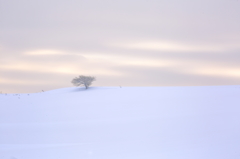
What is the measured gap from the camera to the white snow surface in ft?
28.9

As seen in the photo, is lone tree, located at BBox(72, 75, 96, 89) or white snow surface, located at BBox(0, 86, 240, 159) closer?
white snow surface, located at BBox(0, 86, 240, 159)

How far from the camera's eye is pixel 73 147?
30.9 feet

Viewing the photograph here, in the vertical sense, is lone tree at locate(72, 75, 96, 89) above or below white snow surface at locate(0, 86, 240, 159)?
above

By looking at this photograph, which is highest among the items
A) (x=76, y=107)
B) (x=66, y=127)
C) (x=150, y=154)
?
(x=76, y=107)

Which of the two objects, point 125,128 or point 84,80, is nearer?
point 125,128

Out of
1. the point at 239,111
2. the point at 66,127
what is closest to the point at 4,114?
the point at 66,127

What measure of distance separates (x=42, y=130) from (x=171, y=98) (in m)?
9.05

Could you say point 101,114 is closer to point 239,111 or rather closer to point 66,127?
point 66,127

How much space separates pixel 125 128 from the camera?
37.8ft

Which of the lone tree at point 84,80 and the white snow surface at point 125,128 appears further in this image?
the lone tree at point 84,80

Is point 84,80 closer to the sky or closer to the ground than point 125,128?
closer to the sky

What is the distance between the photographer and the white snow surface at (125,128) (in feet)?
28.9

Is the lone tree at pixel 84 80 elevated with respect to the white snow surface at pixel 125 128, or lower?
elevated

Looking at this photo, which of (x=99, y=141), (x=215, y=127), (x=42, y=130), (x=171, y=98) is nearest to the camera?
(x=99, y=141)
